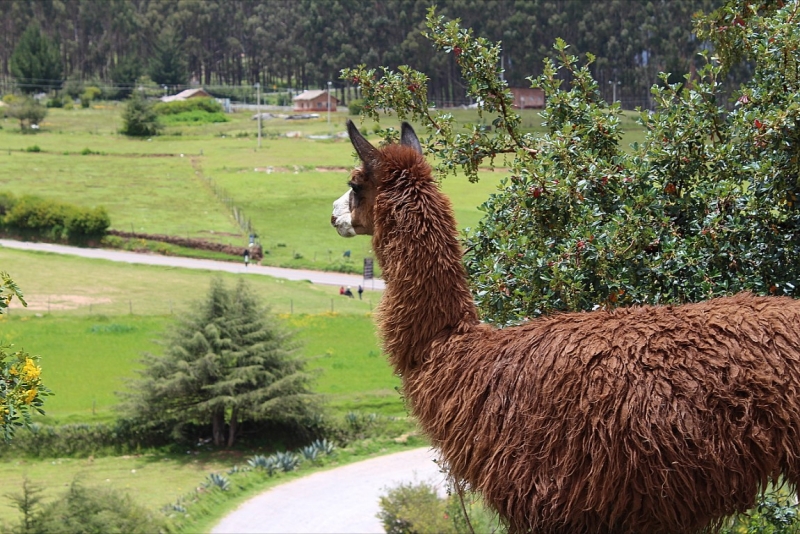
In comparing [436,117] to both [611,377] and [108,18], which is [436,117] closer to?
[611,377]

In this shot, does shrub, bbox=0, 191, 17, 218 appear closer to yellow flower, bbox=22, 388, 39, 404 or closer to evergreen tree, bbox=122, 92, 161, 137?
evergreen tree, bbox=122, 92, 161, 137

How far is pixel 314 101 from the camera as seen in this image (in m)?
107

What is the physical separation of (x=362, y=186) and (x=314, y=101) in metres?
104

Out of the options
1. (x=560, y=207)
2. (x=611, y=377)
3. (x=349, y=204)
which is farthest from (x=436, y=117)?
(x=611, y=377)

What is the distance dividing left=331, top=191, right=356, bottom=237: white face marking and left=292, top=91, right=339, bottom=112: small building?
10292 centimetres

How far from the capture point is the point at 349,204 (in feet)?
17.5

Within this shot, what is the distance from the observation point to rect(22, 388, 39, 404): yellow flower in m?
4.96

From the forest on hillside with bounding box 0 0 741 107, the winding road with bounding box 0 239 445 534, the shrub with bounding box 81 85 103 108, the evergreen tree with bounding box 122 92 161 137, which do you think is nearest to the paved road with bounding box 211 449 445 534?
the winding road with bounding box 0 239 445 534

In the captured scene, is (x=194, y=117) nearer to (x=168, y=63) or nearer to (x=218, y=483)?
(x=168, y=63)

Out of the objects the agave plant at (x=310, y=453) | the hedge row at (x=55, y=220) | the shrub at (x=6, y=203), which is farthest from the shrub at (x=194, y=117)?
the agave plant at (x=310, y=453)

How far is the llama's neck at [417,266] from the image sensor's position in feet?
16.0

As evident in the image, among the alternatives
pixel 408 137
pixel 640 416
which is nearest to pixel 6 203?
pixel 408 137

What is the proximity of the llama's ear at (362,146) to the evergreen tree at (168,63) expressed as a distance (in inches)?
4807

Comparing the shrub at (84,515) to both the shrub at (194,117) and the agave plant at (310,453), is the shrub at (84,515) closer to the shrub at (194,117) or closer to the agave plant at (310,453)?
the agave plant at (310,453)
